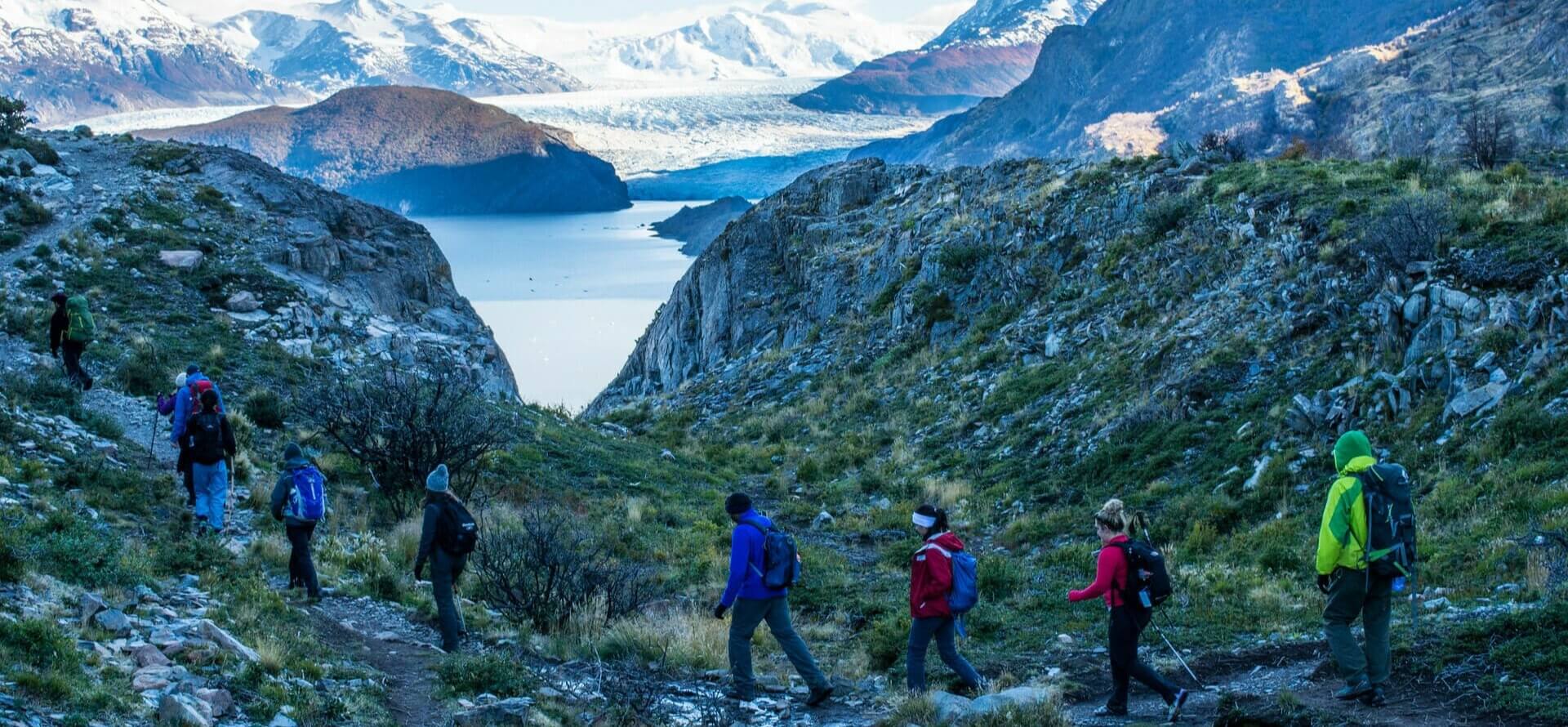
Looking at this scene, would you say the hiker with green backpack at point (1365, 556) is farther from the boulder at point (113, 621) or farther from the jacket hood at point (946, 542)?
the boulder at point (113, 621)

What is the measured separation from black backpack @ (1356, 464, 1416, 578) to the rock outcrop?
402 feet

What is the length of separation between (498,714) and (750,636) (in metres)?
1.84

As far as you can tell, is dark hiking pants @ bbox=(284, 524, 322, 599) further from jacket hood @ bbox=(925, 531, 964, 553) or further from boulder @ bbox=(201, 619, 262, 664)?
jacket hood @ bbox=(925, 531, 964, 553)

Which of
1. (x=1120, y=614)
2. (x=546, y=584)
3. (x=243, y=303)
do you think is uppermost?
(x=243, y=303)

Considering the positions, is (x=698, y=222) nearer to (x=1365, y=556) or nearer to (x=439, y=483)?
(x=439, y=483)

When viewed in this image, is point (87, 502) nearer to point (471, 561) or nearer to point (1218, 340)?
point (471, 561)

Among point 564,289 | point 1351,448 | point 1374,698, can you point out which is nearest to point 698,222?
point 564,289

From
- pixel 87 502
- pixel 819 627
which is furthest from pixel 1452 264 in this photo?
pixel 87 502

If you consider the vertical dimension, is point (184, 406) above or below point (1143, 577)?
above

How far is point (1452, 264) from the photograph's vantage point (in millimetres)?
14250

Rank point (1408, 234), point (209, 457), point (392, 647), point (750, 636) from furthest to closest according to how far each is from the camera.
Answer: point (1408, 234) < point (209, 457) < point (392, 647) < point (750, 636)

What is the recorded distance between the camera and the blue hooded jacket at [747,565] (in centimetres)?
795

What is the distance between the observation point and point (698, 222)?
5723 inches

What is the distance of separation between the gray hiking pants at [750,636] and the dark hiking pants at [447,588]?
227 centimetres
